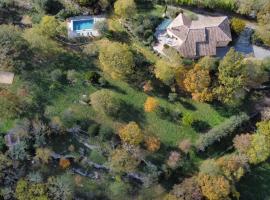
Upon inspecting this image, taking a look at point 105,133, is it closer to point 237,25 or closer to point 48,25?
point 48,25

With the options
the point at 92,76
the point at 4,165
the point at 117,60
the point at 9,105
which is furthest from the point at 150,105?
the point at 4,165

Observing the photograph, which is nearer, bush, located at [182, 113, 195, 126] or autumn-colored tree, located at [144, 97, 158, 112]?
bush, located at [182, 113, 195, 126]

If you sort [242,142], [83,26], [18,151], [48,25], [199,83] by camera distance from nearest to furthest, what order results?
[18,151] → [242,142] → [199,83] → [48,25] → [83,26]

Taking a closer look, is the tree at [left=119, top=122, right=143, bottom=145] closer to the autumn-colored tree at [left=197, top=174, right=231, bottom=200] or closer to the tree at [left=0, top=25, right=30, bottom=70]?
the autumn-colored tree at [left=197, top=174, right=231, bottom=200]

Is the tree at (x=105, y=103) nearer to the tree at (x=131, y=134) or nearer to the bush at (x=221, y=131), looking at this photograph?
the tree at (x=131, y=134)

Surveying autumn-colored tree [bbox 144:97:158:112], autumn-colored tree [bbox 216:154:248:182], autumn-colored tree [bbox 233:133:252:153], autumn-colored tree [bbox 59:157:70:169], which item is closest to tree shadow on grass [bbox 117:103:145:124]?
autumn-colored tree [bbox 144:97:158:112]

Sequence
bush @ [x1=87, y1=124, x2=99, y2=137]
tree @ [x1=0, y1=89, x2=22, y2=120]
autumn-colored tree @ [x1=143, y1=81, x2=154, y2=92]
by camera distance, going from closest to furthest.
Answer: tree @ [x1=0, y1=89, x2=22, y2=120]
bush @ [x1=87, y1=124, x2=99, y2=137]
autumn-colored tree @ [x1=143, y1=81, x2=154, y2=92]
